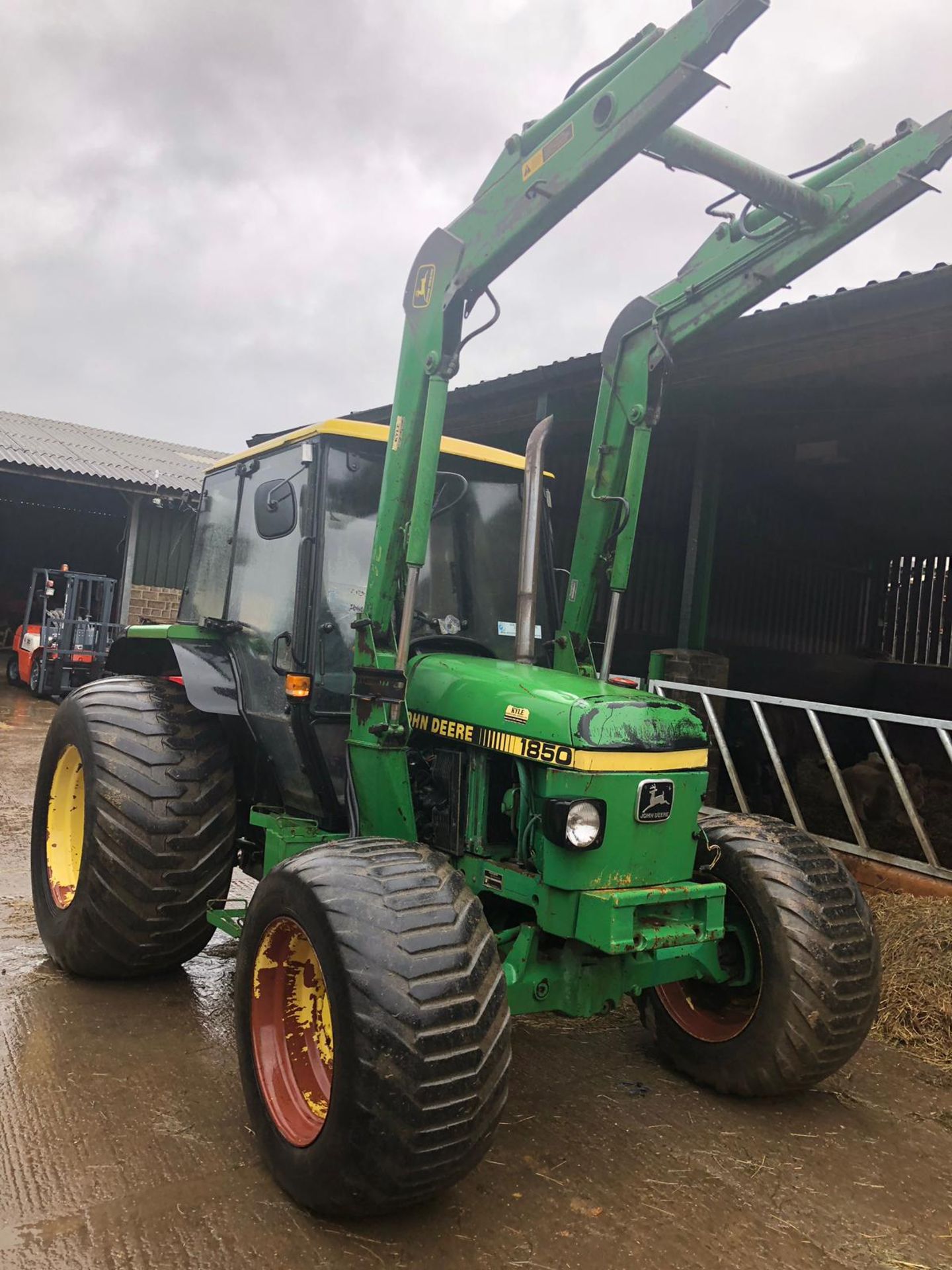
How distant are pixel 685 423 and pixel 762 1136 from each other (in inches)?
250

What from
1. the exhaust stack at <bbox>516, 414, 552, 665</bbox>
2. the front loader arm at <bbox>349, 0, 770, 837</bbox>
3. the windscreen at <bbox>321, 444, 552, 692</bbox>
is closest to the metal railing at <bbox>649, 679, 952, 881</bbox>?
the windscreen at <bbox>321, 444, 552, 692</bbox>

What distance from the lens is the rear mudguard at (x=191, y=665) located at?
3910 millimetres

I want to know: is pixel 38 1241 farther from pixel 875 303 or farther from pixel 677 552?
pixel 677 552

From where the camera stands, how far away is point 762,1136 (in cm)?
309

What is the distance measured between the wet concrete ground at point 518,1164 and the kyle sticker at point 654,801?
0.99 metres

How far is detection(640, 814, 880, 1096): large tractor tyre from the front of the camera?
311cm

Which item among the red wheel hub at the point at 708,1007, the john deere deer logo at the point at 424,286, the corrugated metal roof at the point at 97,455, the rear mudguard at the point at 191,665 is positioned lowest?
the red wheel hub at the point at 708,1007

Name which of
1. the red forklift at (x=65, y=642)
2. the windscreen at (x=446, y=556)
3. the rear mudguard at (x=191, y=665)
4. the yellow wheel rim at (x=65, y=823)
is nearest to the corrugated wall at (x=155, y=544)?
the red forklift at (x=65, y=642)

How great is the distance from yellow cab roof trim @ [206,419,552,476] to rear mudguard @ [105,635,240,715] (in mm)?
859

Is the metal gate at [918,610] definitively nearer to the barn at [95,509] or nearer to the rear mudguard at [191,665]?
the barn at [95,509]

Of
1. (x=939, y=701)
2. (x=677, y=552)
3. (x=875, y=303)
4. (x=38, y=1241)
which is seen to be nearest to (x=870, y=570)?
(x=939, y=701)

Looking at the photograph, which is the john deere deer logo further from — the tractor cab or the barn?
the barn

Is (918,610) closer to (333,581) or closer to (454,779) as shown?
(333,581)

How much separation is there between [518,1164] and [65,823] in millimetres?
2642
